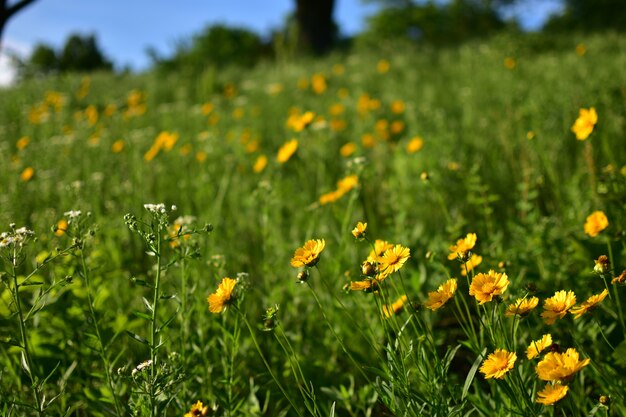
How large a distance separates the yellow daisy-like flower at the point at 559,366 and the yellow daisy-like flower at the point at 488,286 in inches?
5.7

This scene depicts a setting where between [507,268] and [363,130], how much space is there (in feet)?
8.30

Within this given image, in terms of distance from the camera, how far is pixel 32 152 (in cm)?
363

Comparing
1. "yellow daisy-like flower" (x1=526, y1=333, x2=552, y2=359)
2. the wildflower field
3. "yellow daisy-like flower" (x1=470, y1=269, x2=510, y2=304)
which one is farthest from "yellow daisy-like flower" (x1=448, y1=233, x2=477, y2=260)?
"yellow daisy-like flower" (x1=526, y1=333, x2=552, y2=359)

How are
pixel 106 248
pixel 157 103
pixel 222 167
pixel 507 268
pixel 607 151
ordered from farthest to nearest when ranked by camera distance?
1. pixel 157 103
2. pixel 222 167
3. pixel 106 248
4. pixel 607 151
5. pixel 507 268

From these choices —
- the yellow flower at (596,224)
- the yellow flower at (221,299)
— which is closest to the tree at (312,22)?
the yellow flower at (596,224)

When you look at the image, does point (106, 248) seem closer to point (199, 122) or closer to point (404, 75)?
point (199, 122)

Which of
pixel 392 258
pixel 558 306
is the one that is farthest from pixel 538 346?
pixel 392 258

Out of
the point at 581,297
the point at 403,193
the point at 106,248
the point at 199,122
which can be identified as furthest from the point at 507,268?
the point at 199,122

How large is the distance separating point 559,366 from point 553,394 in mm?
48

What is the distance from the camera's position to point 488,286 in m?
1.08

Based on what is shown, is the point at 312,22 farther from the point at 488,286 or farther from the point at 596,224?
the point at 488,286

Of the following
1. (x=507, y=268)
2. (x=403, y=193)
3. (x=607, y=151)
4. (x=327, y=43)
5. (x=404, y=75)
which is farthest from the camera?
(x=327, y=43)

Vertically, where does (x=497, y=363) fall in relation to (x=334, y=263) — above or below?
above

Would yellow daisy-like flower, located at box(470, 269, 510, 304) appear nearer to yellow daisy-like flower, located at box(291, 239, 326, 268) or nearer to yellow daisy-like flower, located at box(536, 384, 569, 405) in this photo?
yellow daisy-like flower, located at box(536, 384, 569, 405)
